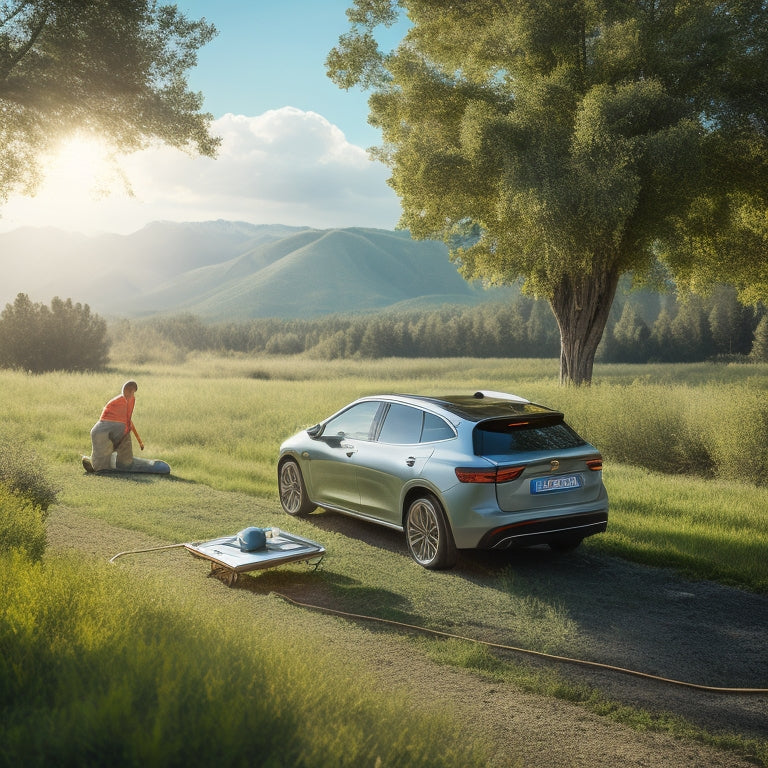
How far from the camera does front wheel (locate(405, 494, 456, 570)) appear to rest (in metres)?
7.89

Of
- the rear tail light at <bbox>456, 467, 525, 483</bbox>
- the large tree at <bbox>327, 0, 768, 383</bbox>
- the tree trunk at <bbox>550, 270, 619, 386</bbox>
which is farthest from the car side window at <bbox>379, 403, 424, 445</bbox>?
the tree trunk at <bbox>550, 270, 619, 386</bbox>

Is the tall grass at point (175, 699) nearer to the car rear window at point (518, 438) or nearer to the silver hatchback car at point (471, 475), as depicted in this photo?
the silver hatchback car at point (471, 475)

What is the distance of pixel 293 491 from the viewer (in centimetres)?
1085

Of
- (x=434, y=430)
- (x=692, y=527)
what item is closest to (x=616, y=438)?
(x=692, y=527)

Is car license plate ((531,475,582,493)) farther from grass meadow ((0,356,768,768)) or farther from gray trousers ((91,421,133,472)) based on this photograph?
gray trousers ((91,421,133,472))

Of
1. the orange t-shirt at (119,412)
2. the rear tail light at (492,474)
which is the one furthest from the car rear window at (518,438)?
the orange t-shirt at (119,412)

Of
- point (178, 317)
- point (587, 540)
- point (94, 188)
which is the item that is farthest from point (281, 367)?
point (178, 317)

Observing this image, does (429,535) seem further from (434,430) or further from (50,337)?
(50,337)

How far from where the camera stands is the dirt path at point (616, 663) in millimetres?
4207

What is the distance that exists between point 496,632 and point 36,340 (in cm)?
5784

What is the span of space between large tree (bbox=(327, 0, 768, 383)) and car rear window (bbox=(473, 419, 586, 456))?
11.5 m

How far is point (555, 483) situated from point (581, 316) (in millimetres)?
16681

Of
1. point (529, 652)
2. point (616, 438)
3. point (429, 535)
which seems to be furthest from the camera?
point (616, 438)

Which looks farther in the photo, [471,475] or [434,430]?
[434,430]
